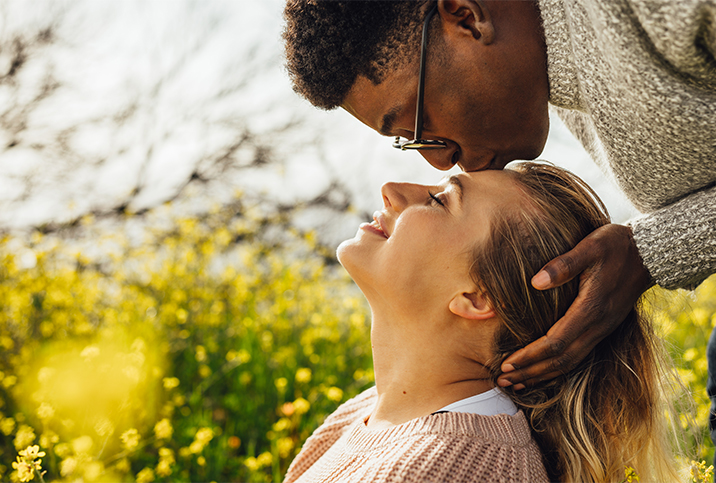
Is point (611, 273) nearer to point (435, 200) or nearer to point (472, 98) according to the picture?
point (435, 200)

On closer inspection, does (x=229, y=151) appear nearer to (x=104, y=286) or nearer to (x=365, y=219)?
(x=365, y=219)

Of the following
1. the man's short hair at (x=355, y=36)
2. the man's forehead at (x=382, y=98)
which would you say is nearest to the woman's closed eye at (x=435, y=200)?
the man's forehead at (x=382, y=98)

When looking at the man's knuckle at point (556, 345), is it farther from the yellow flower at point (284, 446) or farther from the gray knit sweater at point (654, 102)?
the yellow flower at point (284, 446)

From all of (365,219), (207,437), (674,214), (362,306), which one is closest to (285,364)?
(207,437)

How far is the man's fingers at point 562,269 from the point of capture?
149cm

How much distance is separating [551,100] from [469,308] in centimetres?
82

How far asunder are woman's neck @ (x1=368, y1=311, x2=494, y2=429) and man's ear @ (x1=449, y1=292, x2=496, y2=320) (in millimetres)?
81

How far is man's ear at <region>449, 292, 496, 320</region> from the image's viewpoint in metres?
1.59

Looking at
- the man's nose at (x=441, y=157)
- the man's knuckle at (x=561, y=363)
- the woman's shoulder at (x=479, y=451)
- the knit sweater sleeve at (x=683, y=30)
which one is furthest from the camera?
the man's nose at (x=441, y=157)

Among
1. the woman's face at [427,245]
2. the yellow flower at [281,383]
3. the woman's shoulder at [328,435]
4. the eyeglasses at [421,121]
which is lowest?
the yellow flower at [281,383]

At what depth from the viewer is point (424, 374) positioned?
1.61m

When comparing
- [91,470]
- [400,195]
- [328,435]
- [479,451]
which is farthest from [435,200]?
[91,470]

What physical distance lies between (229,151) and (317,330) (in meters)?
2.92

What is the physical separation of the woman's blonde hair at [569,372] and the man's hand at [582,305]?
96mm
